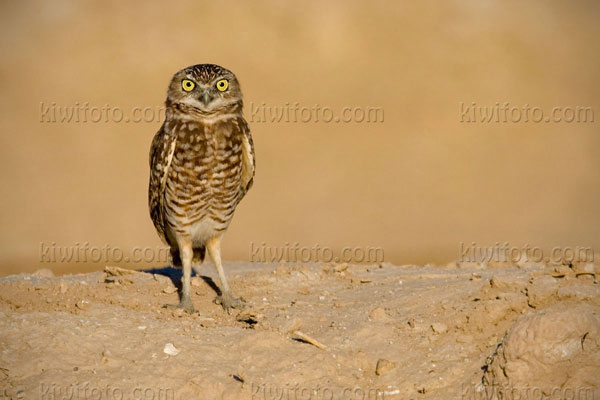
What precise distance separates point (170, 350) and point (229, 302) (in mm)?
1624

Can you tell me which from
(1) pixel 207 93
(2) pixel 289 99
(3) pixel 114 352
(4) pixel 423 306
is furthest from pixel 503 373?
(2) pixel 289 99

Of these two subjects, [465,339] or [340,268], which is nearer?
[465,339]

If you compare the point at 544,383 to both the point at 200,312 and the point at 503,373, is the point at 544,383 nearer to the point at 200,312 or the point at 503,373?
the point at 503,373

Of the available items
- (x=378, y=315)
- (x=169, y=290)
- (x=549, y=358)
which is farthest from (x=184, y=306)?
(x=549, y=358)

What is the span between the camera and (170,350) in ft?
19.5

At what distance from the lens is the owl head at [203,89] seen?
726 centimetres

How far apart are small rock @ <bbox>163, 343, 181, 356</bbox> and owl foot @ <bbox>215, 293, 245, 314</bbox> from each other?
1.46 meters

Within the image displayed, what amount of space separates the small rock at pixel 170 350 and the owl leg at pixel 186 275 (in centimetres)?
129

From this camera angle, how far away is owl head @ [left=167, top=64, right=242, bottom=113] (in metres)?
7.26

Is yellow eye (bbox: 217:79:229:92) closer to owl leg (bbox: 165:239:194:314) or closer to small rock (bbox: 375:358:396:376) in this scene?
owl leg (bbox: 165:239:194:314)

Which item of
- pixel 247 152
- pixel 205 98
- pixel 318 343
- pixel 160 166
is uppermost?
pixel 205 98

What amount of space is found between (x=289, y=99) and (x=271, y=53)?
2867 millimetres

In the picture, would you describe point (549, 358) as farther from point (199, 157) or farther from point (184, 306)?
point (199, 157)

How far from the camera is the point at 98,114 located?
2355 cm
